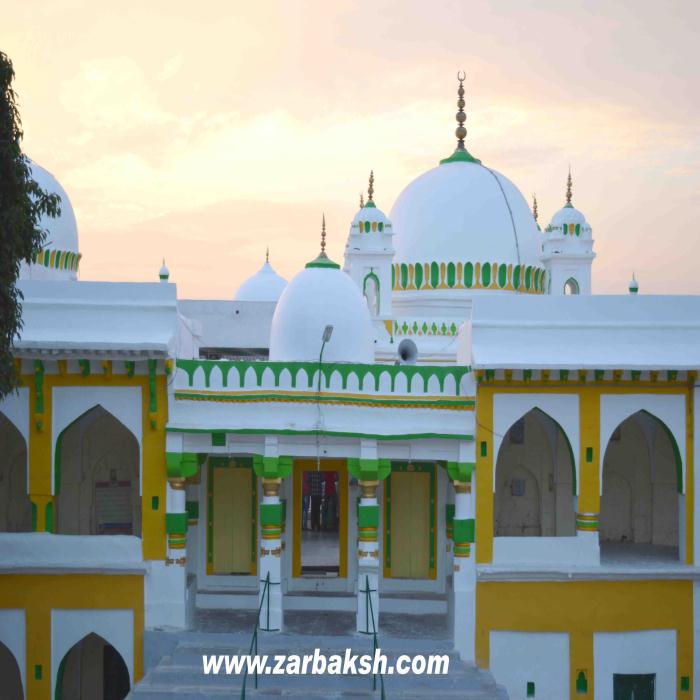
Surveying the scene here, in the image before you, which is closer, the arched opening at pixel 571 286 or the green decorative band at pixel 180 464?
the green decorative band at pixel 180 464

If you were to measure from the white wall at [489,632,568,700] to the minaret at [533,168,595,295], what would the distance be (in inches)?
389

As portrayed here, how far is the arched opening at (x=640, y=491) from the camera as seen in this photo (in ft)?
56.7

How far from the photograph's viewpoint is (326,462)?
16.7m

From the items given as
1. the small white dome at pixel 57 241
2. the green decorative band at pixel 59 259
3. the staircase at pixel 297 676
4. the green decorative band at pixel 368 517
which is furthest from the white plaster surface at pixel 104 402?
the green decorative band at pixel 59 259

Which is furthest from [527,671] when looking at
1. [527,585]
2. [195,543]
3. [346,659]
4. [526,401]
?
[195,543]

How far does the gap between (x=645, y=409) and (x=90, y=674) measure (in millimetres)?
8981

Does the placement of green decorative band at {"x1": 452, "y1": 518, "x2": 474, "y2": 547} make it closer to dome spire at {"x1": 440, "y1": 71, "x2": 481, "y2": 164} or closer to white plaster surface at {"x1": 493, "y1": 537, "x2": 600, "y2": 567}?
white plaster surface at {"x1": 493, "y1": 537, "x2": 600, "y2": 567}

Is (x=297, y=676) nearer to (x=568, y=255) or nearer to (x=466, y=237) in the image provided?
(x=466, y=237)

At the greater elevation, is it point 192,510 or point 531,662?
point 192,510

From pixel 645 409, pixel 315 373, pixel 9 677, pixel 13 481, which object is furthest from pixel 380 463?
pixel 9 677

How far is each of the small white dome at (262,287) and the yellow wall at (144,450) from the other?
47.2 feet

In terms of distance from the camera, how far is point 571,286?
2356cm

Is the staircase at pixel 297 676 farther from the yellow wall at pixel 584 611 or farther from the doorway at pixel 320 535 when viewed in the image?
the doorway at pixel 320 535

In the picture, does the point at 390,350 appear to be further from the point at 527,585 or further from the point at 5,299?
the point at 5,299
